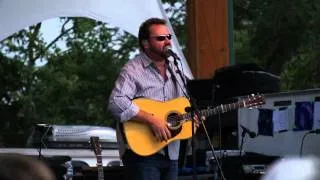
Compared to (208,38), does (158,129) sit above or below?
below

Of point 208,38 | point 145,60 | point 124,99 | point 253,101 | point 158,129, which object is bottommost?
point 158,129

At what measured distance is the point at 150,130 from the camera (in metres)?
4.48

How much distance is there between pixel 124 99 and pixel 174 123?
0.38 metres

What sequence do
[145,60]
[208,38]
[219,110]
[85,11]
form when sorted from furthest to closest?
1. [85,11]
2. [208,38]
3. [219,110]
4. [145,60]

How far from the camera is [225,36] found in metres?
6.89

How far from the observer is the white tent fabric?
6728 millimetres

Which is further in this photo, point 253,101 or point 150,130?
point 253,101

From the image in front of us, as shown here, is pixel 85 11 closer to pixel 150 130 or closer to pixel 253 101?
pixel 253 101

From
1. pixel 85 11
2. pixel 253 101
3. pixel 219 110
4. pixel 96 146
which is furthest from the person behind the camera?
pixel 85 11

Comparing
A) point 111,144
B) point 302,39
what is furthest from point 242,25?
point 111,144

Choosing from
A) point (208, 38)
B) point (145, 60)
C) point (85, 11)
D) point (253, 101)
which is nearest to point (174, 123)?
point (145, 60)

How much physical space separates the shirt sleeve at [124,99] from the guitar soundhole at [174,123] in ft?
0.92

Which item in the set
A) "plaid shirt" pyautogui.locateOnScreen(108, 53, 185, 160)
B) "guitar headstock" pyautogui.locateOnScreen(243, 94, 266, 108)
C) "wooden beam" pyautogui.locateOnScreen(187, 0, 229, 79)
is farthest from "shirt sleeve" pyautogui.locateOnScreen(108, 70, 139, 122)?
"wooden beam" pyautogui.locateOnScreen(187, 0, 229, 79)

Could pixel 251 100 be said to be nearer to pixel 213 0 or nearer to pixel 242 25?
pixel 213 0
